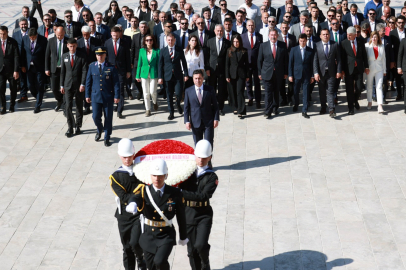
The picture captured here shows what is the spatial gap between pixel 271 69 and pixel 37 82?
503 centimetres

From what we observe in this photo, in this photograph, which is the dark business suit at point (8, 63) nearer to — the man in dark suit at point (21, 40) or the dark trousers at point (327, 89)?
the man in dark suit at point (21, 40)

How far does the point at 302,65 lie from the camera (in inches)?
539

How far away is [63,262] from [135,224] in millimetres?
1383

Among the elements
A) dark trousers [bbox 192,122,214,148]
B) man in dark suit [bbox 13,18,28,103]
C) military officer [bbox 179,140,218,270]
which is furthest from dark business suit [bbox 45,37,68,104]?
military officer [bbox 179,140,218,270]

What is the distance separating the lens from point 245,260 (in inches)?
318

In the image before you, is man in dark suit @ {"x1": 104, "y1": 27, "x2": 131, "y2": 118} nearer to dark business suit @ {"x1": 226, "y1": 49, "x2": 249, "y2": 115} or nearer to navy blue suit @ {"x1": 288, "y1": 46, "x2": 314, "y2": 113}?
dark business suit @ {"x1": 226, "y1": 49, "x2": 249, "y2": 115}

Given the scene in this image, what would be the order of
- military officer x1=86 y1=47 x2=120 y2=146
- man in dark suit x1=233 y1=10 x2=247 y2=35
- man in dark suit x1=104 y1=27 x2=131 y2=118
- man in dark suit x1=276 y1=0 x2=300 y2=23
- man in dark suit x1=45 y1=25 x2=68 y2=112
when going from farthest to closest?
man in dark suit x1=276 y1=0 x2=300 y2=23 → man in dark suit x1=233 y1=10 x2=247 y2=35 → man in dark suit x1=104 y1=27 x2=131 y2=118 → man in dark suit x1=45 y1=25 x2=68 y2=112 → military officer x1=86 y1=47 x2=120 y2=146

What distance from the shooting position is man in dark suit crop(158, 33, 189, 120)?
1365 cm

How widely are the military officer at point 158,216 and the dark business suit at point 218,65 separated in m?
7.32

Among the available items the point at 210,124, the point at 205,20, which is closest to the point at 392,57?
the point at 205,20

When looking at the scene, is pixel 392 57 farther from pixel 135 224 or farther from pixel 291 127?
pixel 135 224

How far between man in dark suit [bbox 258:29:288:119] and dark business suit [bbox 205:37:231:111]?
75 centimetres

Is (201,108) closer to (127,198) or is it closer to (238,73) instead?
(238,73)

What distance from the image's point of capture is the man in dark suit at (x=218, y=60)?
1391 cm
